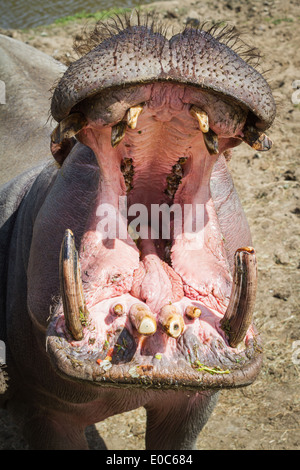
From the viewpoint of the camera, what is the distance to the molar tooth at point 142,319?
84.7 inches

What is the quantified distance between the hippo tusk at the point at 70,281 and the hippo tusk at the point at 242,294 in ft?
1.70

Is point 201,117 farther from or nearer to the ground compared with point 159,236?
farther from the ground

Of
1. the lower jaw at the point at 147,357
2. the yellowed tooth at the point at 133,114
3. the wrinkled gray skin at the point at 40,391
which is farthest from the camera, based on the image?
the wrinkled gray skin at the point at 40,391

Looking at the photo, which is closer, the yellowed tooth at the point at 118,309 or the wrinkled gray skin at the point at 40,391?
the yellowed tooth at the point at 118,309

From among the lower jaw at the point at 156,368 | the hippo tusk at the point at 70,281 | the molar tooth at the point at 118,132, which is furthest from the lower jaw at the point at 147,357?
the molar tooth at the point at 118,132

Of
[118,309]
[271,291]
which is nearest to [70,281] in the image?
[118,309]

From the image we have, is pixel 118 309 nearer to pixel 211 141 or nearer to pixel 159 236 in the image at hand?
pixel 159 236

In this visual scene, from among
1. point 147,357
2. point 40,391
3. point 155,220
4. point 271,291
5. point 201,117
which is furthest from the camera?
point 271,291

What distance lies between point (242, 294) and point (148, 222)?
1.99ft

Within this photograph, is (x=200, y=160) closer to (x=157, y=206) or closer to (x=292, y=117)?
(x=157, y=206)

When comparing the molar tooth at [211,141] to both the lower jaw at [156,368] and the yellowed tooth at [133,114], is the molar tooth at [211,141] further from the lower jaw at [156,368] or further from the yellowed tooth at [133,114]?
the lower jaw at [156,368]

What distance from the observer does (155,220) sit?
2.58m

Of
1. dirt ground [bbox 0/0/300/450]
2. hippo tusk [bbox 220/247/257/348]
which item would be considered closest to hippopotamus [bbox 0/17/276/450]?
hippo tusk [bbox 220/247/257/348]

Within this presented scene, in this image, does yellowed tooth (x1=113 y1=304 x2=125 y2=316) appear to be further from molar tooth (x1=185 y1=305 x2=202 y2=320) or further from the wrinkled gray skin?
the wrinkled gray skin
